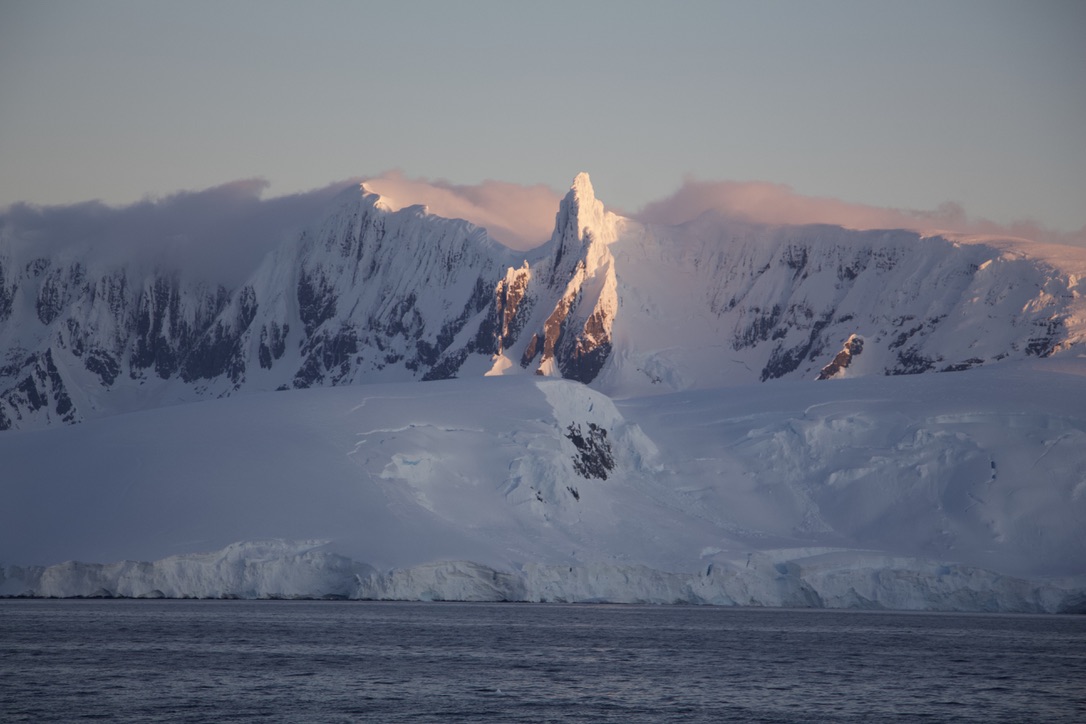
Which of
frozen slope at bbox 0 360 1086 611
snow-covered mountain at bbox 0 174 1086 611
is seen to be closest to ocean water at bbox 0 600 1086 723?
frozen slope at bbox 0 360 1086 611

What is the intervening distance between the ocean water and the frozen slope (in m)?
3.39

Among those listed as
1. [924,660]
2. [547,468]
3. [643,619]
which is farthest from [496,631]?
[547,468]

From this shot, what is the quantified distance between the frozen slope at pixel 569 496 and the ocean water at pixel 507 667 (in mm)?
3393

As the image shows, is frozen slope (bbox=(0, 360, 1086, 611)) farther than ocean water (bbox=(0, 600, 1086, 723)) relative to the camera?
Yes

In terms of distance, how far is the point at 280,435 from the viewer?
339ft

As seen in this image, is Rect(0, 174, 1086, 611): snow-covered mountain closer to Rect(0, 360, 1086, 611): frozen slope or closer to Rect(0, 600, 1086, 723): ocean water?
Rect(0, 360, 1086, 611): frozen slope

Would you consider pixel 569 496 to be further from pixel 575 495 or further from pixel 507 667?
pixel 507 667

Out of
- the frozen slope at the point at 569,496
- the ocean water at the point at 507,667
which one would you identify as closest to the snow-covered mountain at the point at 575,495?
the frozen slope at the point at 569,496

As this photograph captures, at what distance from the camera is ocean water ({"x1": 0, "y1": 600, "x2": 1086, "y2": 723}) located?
5116cm

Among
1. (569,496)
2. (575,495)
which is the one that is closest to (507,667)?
(569,496)

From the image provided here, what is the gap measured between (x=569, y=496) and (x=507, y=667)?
48006 millimetres

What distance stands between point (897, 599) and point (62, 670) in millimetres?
59569

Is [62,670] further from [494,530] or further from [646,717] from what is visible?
[494,530]

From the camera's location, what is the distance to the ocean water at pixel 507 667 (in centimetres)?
5116
